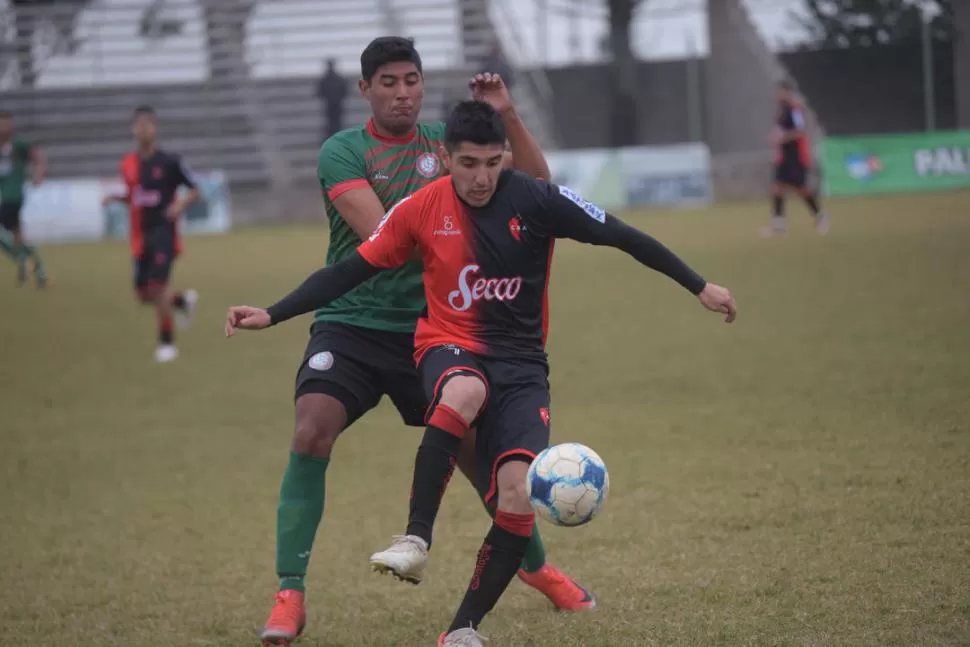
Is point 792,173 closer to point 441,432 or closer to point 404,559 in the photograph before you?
point 441,432

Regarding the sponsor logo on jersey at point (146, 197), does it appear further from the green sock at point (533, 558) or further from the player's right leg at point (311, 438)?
the green sock at point (533, 558)

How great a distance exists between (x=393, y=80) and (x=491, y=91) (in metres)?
0.39

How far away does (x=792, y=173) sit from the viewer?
20438 mm

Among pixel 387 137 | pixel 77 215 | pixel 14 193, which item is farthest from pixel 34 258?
pixel 387 137

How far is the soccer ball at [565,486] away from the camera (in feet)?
14.0

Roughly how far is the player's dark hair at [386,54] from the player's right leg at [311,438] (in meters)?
1.06

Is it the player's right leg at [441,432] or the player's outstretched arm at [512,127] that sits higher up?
the player's outstretched arm at [512,127]

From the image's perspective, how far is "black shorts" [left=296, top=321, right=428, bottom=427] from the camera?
198 inches

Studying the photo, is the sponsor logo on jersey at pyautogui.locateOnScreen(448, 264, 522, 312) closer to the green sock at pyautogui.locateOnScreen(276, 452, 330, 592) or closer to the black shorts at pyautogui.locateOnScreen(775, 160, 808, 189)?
the green sock at pyautogui.locateOnScreen(276, 452, 330, 592)

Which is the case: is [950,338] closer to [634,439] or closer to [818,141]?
[634,439]

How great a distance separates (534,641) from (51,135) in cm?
2845

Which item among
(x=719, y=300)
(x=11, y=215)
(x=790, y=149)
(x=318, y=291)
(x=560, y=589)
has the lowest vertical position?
(x=790, y=149)

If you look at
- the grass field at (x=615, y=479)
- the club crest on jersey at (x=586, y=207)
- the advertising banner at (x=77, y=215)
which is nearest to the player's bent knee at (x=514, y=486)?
the grass field at (x=615, y=479)

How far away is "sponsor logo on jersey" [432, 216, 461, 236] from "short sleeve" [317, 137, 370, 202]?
1.79 feet
